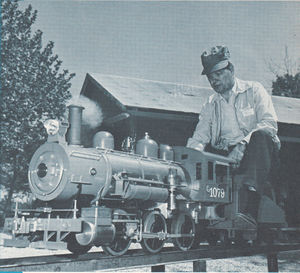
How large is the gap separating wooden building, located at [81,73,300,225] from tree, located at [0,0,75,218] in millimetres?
3109

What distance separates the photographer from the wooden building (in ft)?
34.7

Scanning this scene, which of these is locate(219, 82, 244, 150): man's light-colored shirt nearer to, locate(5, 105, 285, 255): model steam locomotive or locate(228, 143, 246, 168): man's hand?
locate(228, 143, 246, 168): man's hand

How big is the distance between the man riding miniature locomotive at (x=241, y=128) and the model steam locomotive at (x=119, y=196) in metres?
0.34

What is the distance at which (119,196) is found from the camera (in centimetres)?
571

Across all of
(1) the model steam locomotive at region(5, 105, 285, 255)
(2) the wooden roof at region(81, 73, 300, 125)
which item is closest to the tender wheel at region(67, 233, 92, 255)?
(1) the model steam locomotive at region(5, 105, 285, 255)

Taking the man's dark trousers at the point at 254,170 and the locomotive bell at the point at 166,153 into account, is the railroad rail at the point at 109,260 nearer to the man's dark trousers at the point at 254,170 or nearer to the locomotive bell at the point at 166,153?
the man's dark trousers at the point at 254,170

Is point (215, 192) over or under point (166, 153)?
under

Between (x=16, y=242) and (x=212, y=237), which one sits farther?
(x=212, y=237)

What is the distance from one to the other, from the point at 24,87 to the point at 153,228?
947 cm

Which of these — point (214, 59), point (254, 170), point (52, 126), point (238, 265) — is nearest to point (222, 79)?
point (214, 59)

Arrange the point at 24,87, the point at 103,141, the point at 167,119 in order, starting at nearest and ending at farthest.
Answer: the point at 103,141 < the point at 167,119 < the point at 24,87

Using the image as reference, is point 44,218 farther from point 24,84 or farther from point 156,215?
point 24,84

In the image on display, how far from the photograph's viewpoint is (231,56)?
825 centimetres

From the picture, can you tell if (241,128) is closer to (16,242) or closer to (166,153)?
(166,153)
